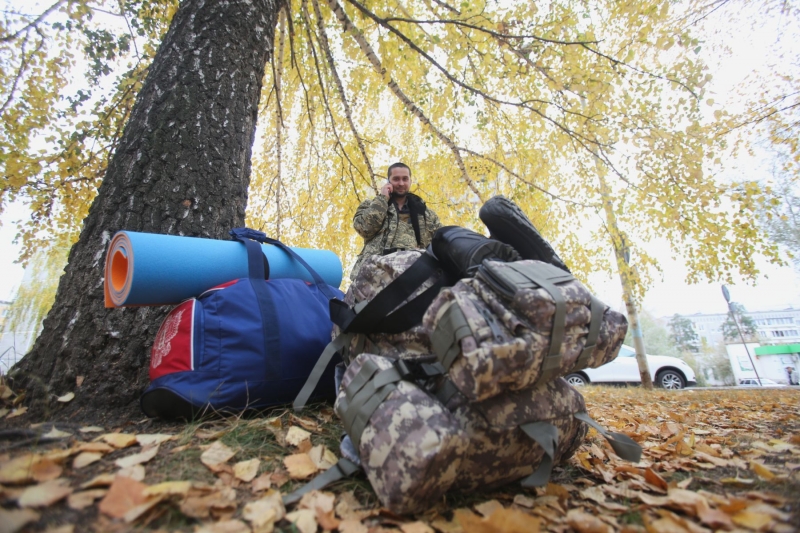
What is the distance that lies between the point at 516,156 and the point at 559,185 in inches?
81.7

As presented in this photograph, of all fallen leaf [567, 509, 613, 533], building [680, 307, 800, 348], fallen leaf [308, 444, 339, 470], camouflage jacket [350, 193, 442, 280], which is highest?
camouflage jacket [350, 193, 442, 280]

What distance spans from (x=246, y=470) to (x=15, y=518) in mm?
510

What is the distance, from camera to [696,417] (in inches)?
105

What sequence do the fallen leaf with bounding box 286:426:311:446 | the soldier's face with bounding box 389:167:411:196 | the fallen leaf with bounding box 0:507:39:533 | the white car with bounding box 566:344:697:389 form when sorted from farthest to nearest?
the white car with bounding box 566:344:697:389 → the soldier's face with bounding box 389:167:411:196 → the fallen leaf with bounding box 286:426:311:446 → the fallen leaf with bounding box 0:507:39:533

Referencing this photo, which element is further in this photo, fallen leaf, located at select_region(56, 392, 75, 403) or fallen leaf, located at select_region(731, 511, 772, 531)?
fallen leaf, located at select_region(56, 392, 75, 403)

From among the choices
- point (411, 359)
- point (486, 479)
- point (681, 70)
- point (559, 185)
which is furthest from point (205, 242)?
point (559, 185)

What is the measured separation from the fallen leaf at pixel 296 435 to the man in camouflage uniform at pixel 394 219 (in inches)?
64.9

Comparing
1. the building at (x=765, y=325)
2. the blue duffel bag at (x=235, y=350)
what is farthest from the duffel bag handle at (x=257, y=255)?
the building at (x=765, y=325)

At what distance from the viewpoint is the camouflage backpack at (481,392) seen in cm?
98

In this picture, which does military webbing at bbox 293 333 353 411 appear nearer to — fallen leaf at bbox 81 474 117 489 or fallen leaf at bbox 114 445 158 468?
fallen leaf at bbox 114 445 158 468

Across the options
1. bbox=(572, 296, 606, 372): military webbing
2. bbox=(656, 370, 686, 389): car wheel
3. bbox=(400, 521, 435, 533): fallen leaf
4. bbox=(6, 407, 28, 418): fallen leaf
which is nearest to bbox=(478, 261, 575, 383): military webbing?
A: bbox=(572, 296, 606, 372): military webbing

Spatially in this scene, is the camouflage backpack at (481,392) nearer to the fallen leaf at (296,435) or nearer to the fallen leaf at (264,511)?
the fallen leaf at (264,511)

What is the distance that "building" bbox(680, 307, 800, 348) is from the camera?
3353cm

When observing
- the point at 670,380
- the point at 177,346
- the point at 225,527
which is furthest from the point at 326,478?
the point at 670,380
